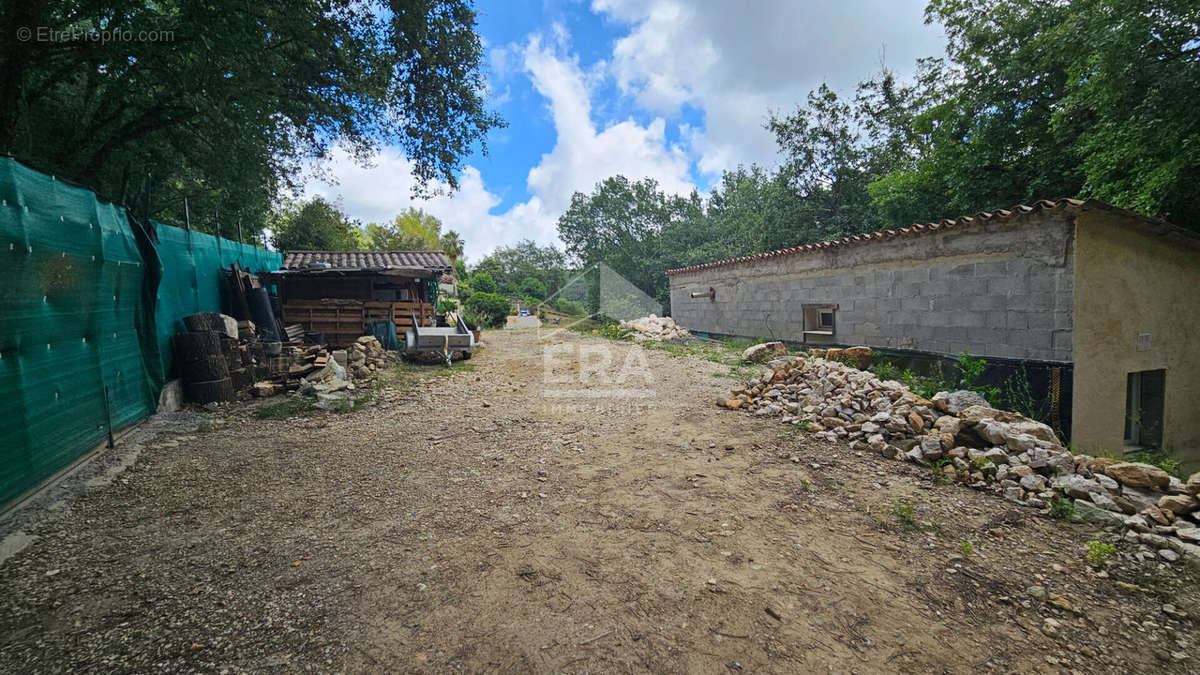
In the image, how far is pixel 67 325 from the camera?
130 inches

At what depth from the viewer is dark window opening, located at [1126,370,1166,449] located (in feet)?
20.7

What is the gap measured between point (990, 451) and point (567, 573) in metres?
3.50

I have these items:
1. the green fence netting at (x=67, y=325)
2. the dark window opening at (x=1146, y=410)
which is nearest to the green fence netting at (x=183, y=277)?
the green fence netting at (x=67, y=325)

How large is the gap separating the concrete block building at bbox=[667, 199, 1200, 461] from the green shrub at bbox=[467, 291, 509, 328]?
1690 centimetres

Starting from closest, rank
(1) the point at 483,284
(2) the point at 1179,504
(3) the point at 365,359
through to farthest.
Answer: (2) the point at 1179,504 → (3) the point at 365,359 → (1) the point at 483,284

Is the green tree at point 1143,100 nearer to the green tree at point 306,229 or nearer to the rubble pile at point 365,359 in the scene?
the rubble pile at point 365,359

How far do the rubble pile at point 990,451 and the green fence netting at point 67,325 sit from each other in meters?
6.19

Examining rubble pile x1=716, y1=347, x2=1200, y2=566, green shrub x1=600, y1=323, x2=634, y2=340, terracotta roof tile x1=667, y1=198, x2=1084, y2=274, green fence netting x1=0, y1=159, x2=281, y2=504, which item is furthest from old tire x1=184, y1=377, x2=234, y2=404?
green shrub x1=600, y1=323, x2=634, y2=340

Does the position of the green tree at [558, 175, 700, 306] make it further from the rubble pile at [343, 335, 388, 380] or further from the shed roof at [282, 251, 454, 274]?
the rubble pile at [343, 335, 388, 380]

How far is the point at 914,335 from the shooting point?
7.52 m

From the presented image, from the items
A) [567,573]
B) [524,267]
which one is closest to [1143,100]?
[567,573]

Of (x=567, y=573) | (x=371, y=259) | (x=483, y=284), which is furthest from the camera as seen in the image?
(x=483, y=284)

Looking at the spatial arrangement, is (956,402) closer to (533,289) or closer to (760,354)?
(760,354)

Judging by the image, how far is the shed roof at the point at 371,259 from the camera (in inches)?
493
